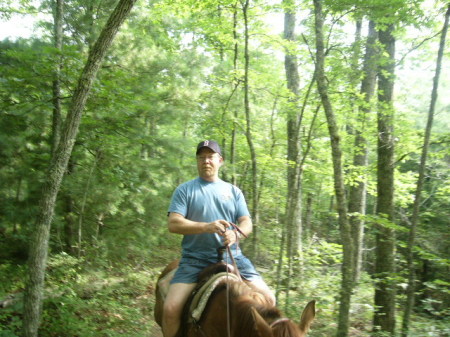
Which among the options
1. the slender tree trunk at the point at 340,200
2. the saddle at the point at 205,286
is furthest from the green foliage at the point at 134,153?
the saddle at the point at 205,286

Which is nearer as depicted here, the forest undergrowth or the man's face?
the man's face

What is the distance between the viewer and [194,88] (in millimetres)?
8391

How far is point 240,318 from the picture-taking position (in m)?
2.25

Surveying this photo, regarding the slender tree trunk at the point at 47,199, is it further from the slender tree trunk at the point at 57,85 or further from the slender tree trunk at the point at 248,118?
the slender tree trunk at the point at 248,118

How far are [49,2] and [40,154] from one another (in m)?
3.07

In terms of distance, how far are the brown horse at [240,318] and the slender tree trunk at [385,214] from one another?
96.5 inches

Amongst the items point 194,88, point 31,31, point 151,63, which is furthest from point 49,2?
point 194,88

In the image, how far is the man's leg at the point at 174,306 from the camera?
2861mm

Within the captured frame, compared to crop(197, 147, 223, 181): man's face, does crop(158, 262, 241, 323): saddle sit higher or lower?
lower

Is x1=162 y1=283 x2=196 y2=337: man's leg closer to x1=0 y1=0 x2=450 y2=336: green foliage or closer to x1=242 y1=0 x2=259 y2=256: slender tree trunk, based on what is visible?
x1=0 y1=0 x2=450 y2=336: green foliage

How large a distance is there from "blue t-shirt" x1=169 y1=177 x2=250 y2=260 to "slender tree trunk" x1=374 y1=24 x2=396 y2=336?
2.33 meters

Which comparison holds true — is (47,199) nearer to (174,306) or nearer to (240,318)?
(174,306)

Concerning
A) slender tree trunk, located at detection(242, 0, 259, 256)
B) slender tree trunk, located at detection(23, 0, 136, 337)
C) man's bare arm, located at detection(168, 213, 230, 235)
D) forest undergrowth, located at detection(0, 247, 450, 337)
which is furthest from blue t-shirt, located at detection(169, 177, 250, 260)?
slender tree trunk, located at detection(242, 0, 259, 256)

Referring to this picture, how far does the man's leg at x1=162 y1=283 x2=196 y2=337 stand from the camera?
2.86 metres
